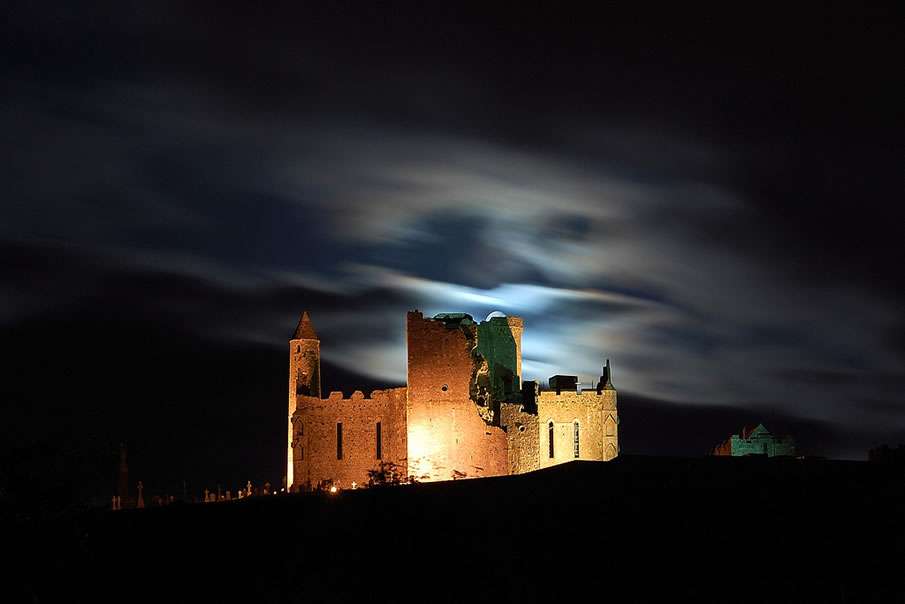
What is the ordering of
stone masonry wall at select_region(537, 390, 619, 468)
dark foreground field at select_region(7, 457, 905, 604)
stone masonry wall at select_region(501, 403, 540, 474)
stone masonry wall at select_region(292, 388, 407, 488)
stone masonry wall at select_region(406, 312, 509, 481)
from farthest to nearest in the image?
stone masonry wall at select_region(537, 390, 619, 468), stone masonry wall at select_region(292, 388, 407, 488), stone masonry wall at select_region(501, 403, 540, 474), stone masonry wall at select_region(406, 312, 509, 481), dark foreground field at select_region(7, 457, 905, 604)

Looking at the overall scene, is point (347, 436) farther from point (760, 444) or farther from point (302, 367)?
point (760, 444)

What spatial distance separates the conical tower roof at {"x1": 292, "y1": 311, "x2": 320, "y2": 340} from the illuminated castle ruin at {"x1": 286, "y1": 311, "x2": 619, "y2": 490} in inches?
2.0

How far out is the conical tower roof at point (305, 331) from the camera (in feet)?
229

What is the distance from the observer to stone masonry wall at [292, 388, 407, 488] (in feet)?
209

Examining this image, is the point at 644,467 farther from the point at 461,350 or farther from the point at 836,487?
the point at 461,350

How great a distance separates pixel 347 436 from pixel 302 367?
5.66m

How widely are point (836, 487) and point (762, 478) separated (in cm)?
262

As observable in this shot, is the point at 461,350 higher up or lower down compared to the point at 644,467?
higher up

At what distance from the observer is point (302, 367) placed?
2714 inches

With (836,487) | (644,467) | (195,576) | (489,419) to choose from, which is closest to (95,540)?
(195,576)

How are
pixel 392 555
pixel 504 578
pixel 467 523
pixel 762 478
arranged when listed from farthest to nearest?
pixel 762 478 → pixel 467 523 → pixel 392 555 → pixel 504 578

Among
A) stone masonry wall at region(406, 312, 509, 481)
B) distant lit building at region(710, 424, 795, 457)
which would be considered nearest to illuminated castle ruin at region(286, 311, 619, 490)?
stone masonry wall at region(406, 312, 509, 481)

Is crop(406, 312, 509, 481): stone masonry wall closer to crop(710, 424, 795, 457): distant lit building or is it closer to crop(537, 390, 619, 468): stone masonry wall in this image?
crop(537, 390, 619, 468): stone masonry wall

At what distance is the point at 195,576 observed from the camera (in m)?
33.4
